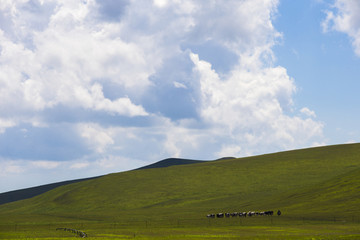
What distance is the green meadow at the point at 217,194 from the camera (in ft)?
359

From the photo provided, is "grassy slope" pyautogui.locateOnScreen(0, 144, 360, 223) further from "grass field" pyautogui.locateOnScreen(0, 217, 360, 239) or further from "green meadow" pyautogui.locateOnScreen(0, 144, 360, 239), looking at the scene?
"grass field" pyautogui.locateOnScreen(0, 217, 360, 239)

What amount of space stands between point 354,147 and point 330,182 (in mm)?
57694

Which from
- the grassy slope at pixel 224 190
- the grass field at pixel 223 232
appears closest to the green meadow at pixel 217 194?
the grassy slope at pixel 224 190

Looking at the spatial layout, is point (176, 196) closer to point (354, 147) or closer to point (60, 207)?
point (60, 207)

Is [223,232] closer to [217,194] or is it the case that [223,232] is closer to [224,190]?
[217,194]

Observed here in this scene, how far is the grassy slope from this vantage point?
387 feet

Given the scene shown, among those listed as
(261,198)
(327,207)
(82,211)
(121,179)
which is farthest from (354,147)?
(82,211)

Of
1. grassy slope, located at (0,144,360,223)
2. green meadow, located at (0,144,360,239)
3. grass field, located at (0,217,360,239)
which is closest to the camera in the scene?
grass field, located at (0,217,360,239)

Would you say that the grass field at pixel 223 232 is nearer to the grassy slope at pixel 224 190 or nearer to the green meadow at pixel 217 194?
the green meadow at pixel 217 194

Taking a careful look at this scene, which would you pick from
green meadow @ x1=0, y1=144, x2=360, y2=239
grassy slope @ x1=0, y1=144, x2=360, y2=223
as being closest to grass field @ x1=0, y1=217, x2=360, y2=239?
green meadow @ x1=0, y1=144, x2=360, y2=239

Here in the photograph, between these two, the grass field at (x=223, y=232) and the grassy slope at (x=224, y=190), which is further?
the grassy slope at (x=224, y=190)

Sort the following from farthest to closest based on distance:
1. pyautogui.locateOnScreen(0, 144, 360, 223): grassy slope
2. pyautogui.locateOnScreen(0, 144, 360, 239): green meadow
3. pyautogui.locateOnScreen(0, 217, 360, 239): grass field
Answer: pyautogui.locateOnScreen(0, 144, 360, 223): grassy slope → pyautogui.locateOnScreen(0, 144, 360, 239): green meadow → pyautogui.locateOnScreen(0, 217, 360, 239): grass field

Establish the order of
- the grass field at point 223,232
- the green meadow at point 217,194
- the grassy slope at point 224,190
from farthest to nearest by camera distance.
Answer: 1. the grassy slope at point 224,190
2. the green meadow at point 217,194
3. the grass field at point 223,232

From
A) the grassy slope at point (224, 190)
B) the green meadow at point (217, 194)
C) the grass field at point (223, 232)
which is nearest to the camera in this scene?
the grass field at point (223, 232)
